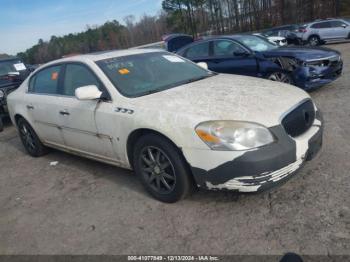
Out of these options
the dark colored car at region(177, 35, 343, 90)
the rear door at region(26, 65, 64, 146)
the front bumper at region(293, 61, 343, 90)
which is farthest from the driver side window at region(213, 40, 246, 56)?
the rear door at region(26, 65, 64, 146)

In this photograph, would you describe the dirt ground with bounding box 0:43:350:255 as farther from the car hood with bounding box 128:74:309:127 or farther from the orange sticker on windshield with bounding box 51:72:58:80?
the orange sticker on windshield with bounding box 51:72:58:80

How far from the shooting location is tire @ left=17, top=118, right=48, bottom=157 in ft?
17.9

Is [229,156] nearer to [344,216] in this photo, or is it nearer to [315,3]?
[344,216]

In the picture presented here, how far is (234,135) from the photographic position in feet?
9.34

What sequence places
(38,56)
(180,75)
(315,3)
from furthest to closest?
1. (38,56)
2. (315,3)
3. (180,75)

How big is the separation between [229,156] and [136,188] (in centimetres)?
152

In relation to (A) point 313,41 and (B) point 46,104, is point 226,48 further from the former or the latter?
(A) point 313,41

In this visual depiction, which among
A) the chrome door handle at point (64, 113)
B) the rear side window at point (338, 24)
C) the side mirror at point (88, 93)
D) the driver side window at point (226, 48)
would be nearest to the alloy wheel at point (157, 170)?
the side mirror at point (88, 93)

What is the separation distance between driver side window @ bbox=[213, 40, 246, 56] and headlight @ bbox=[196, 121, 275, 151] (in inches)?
190

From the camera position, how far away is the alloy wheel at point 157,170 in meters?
3.30

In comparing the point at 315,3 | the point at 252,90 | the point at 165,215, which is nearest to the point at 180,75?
the point at 252,90

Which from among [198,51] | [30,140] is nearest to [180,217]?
[30,140]

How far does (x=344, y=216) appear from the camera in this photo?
2842 millimetres

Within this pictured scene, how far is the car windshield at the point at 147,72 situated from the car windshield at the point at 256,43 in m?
3.32
